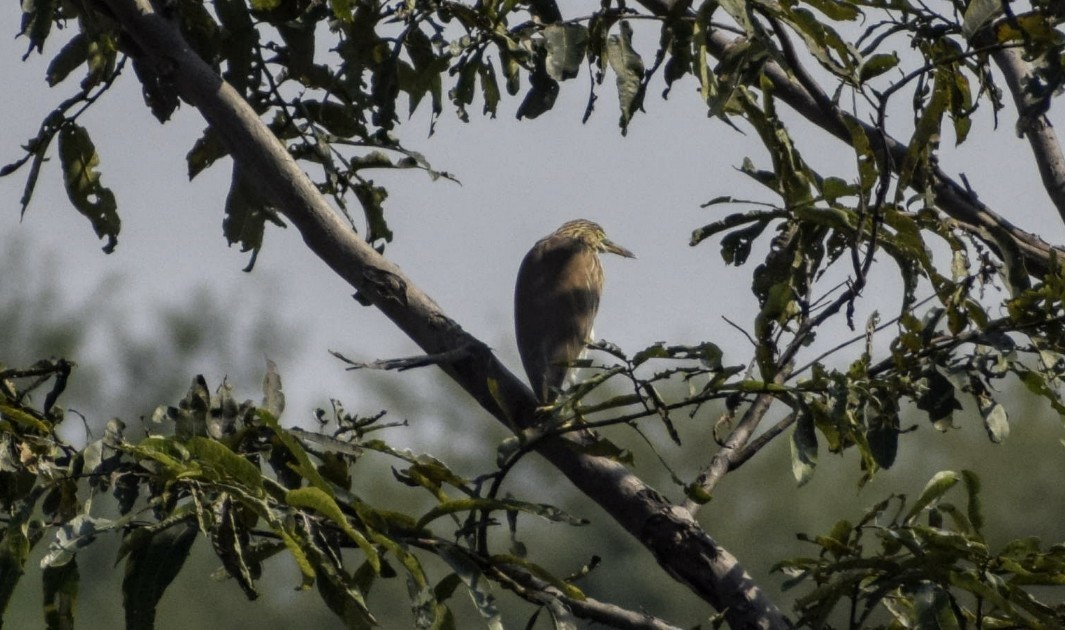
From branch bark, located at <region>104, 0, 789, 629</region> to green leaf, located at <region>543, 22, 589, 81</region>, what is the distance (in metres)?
0.54

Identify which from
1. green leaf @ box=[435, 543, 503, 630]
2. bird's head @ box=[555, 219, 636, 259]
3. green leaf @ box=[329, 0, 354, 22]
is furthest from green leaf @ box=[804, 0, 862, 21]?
bird's head @ box=[555, 219, 636, 259]

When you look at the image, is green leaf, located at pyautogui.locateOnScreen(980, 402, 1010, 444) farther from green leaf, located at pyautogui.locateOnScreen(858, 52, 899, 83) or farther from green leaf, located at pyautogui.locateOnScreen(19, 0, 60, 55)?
green leaf, located at pyautogui.locateOnScreen(19, 0, 60, 55)

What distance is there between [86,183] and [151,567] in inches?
57.8

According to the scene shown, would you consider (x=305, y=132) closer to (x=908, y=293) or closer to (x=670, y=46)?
(x=670, y=46)

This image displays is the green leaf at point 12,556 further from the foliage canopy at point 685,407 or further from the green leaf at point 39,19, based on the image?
the green leaf at point 39,19

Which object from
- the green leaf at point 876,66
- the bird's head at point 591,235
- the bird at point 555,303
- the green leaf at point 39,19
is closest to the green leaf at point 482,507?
the green leaf at point 876,66

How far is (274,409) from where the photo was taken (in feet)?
7.25

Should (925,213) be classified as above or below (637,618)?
above

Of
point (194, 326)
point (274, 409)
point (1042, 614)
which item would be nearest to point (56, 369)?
point (274, 409)

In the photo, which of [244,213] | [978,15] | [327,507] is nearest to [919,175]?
[978,15]

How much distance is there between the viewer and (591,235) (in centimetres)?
782

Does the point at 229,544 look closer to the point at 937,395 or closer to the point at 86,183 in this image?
the point at 937,395

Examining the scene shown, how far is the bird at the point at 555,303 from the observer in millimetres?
6195

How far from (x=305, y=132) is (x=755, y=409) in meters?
1.32
